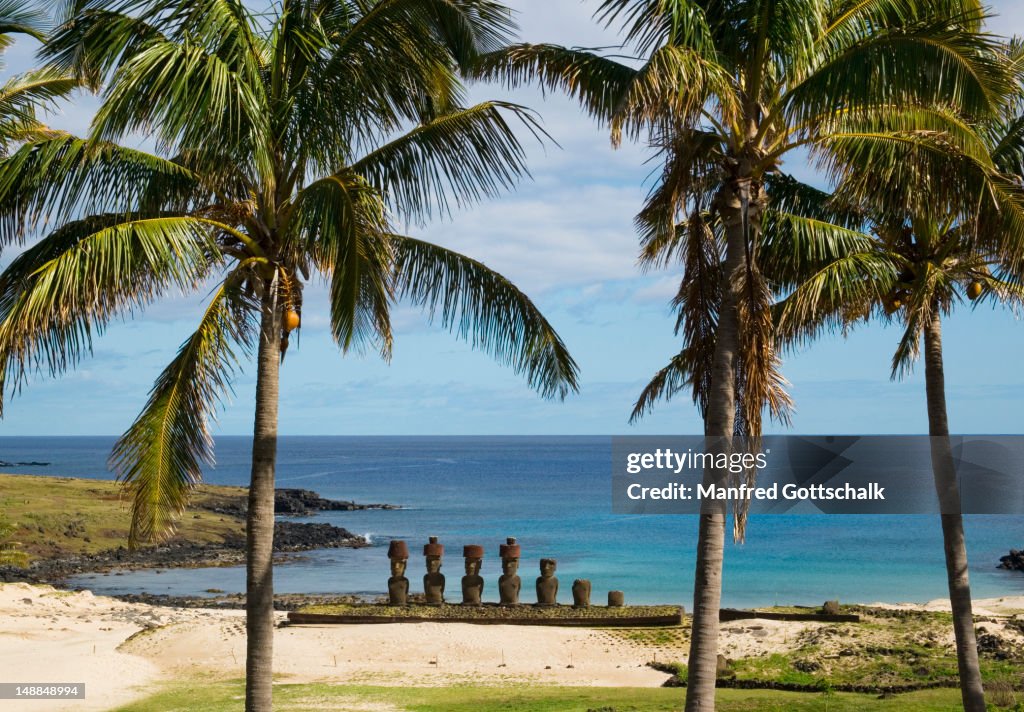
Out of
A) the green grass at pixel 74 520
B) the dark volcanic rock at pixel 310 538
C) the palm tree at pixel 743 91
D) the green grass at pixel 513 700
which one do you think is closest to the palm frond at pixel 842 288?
the palm tree at pixel 743 91

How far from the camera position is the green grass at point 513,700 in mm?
13422

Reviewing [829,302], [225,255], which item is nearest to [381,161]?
[225,255]

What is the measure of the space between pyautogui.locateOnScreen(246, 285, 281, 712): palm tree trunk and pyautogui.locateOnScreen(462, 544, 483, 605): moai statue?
11.2 m

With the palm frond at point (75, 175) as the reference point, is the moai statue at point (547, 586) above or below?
below

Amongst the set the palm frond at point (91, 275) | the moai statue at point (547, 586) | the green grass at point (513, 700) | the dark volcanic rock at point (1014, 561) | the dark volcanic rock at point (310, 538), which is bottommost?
the green grass at point (513, 700)

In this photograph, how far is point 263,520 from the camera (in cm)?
925

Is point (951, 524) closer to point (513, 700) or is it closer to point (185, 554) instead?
point (513, 700)

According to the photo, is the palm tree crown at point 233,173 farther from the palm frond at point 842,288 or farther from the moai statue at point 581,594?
the moai statue at point 581,594

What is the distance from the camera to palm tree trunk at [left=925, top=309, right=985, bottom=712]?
11.6 metres

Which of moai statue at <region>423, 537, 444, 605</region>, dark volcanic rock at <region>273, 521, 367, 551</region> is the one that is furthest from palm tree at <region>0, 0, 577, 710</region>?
dark volcanic rock at <region>273, 521, 367, 551</region>

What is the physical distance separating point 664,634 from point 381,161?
1134 cm

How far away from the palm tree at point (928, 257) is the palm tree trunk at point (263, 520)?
5.44 m

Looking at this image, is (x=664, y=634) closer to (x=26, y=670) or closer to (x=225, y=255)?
(x=26, y=670)

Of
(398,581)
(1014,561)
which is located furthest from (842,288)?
(1014,561)
